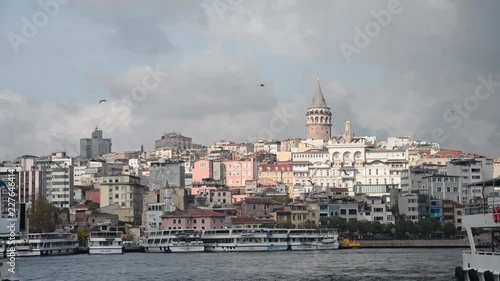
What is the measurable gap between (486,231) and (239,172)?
326ft

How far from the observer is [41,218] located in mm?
78812

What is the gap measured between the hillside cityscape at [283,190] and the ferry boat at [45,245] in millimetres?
6735

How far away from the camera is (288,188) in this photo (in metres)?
117

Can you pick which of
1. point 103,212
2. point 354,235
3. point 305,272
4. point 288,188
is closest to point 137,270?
point 305,272

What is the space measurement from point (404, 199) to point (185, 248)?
975 inches

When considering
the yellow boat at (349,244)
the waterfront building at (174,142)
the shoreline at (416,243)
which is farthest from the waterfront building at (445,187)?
the waterfront building at (174,142)

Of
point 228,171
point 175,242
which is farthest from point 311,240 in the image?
point 228,171

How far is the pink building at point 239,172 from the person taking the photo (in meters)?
123

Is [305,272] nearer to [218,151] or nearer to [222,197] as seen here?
[222,197]

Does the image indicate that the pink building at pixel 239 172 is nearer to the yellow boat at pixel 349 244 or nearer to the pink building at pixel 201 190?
the pink building at pixel 201 190

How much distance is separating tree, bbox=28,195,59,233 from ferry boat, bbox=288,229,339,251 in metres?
19.0

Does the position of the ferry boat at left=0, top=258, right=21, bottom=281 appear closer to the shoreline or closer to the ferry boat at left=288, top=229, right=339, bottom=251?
the ferry boat at left=288, top=229, right=339, bottom=251

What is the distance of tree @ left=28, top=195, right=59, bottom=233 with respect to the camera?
7825cm

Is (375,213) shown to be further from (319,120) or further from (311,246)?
Result: (319,120)
